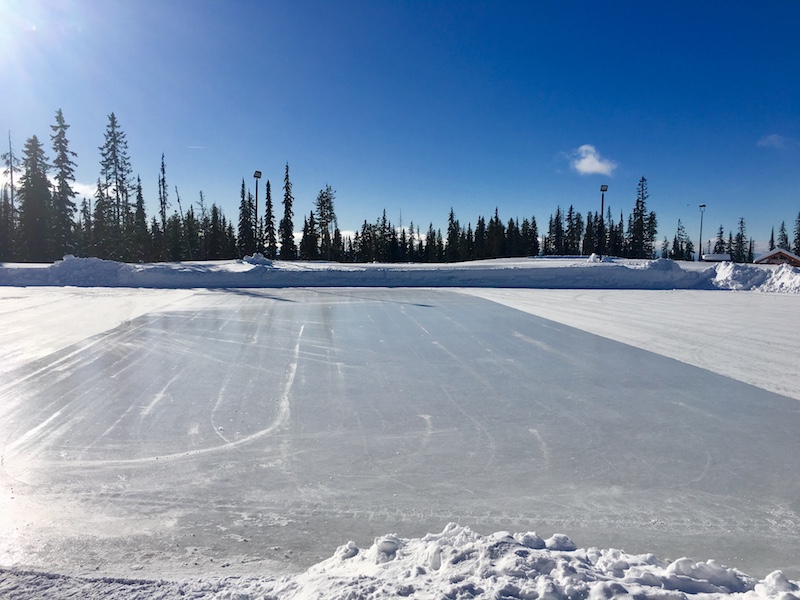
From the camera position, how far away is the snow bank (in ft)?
60.8

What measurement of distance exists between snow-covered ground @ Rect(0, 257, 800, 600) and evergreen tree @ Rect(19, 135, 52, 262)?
3540cm

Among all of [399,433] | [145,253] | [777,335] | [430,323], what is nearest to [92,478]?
[399,433]

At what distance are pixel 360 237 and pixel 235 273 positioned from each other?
147ft

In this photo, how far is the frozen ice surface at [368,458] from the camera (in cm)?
227

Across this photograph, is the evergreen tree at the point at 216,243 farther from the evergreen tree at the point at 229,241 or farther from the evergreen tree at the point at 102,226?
the evergreen tree at the point at 102,226

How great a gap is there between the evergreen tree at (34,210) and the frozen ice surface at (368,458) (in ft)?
123

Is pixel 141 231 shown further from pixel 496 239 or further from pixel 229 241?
pixel 496 239

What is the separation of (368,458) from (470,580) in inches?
54.8

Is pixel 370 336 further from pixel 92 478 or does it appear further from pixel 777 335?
pixel 777 335

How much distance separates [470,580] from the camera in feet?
5.98

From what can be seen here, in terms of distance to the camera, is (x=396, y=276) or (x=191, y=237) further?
(x=191, y=237)

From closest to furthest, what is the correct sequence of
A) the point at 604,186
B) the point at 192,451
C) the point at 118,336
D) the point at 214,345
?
the point at 192,451
the point at 214,345
the point at 118,336
the point at 604,186

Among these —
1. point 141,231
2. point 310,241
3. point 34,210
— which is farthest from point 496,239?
point 34,210

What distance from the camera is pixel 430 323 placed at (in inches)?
361
